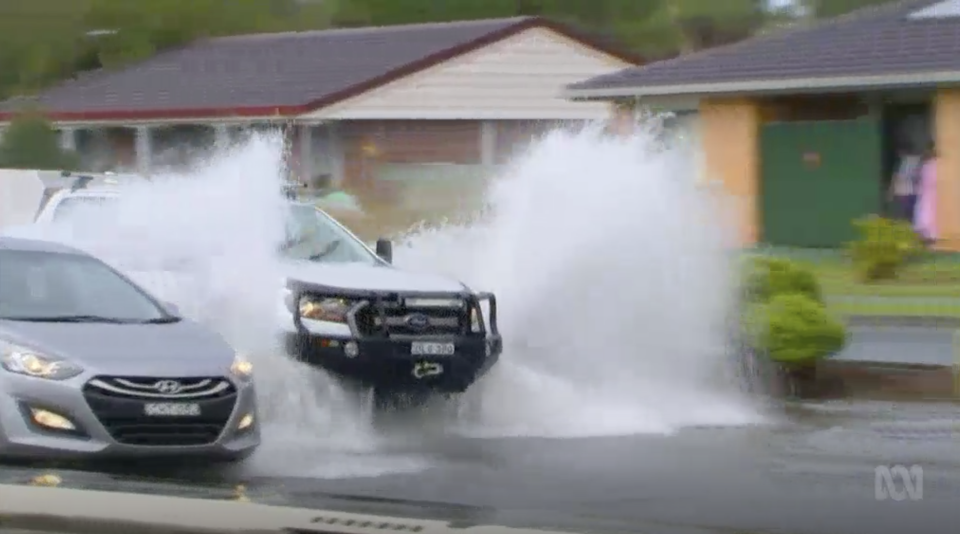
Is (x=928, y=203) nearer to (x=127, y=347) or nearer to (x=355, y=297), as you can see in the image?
(x=355, y=297)

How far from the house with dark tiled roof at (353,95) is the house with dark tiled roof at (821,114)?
9.56 m

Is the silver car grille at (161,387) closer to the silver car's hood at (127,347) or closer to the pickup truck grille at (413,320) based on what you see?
the silver car's hood at (127,347)

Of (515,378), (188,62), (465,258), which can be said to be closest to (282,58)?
(188,62)

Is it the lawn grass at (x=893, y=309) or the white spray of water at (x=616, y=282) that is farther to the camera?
the lawn grass at (x=893, y=309)

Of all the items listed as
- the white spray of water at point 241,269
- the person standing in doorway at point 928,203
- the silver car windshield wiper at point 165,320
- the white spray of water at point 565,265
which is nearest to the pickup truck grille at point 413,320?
the white spray of water at point 241,269

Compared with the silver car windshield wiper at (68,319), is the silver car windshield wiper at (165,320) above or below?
below

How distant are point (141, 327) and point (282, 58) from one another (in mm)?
28393

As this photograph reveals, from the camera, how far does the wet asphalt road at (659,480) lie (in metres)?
8.07

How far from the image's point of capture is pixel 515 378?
1463cm

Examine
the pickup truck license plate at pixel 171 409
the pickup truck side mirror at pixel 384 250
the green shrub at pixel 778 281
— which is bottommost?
the pickup truck license plate at pixel 171 409

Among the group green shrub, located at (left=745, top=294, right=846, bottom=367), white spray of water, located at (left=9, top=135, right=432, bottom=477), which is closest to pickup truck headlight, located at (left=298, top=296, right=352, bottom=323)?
white spray of water, located at (left=9, top=135, right=432, bottom=477)

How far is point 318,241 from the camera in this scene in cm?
1474

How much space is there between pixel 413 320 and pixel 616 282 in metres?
3.28

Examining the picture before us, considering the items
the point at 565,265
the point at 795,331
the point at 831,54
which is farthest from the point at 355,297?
the point at 831,54
